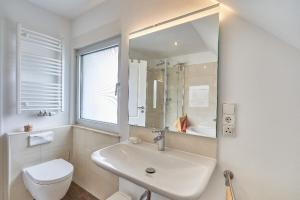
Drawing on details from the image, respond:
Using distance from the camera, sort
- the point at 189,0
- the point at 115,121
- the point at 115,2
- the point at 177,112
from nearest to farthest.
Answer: the point at 189,0 < the point at 177,112 < the point at 115,2 < the point at 115,121

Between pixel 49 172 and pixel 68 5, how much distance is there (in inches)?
74.0

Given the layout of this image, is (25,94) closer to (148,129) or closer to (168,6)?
(148,129)

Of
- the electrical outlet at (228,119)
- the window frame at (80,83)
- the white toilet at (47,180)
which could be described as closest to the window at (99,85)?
the window frame at (80,83)

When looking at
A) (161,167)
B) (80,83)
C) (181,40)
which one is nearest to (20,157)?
(80,83)

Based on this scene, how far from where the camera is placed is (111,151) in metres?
1.30

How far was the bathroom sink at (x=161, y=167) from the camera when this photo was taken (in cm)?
79

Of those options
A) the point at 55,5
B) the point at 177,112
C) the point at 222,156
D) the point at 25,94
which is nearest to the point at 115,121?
the point at 177,112

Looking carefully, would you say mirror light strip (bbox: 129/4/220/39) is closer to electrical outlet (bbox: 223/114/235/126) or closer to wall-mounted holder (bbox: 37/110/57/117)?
electrical outlet (bbox: 223/114/235/126)

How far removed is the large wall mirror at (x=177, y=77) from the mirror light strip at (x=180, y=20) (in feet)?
0.06

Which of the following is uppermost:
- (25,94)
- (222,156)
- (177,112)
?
(25,94)

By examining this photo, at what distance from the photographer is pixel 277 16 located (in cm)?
69

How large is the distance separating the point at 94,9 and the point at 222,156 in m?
2.08

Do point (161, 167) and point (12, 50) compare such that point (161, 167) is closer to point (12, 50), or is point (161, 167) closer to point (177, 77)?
point (177, 77)

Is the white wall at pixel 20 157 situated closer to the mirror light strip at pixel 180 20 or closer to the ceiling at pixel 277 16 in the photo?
the mirror light strip at pixel 180 20
